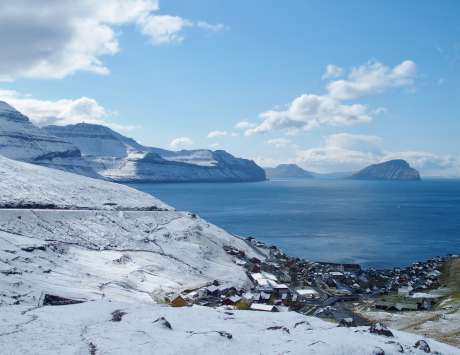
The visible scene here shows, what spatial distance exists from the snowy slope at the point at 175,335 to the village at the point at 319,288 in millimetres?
13305

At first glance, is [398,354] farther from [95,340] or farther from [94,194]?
[94,194]

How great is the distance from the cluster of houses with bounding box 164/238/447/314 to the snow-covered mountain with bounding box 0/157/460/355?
3.08 meters

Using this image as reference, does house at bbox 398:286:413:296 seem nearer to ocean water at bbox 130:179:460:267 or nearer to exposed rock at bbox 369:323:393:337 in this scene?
ocean water at bbox 130:179:460:267

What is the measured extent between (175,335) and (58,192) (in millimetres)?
62616

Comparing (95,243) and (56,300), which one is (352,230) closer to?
(95,243)

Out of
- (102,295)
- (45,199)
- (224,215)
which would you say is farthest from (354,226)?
(102,295)

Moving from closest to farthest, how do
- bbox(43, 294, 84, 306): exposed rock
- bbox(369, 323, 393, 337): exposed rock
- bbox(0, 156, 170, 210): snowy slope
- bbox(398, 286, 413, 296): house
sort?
1. bbox(369, 323, 393, 337): exposed rock
2. bbox(43, 294, 84, 306): exposed rock
3. bbox(398, 286, 413, 296): house
4. bbox(0, 156, 170, 210): snowy slope

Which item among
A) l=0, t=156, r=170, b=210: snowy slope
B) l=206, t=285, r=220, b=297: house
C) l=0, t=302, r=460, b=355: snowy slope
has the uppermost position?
l=0, t=156, r=170, b=210: snowy slope

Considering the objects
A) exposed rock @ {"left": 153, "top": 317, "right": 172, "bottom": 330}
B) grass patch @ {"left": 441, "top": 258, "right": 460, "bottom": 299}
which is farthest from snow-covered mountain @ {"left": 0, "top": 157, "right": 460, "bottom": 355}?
grass patch @ {"left": 441, "top": 258, "right": 460, "bottom": 299}

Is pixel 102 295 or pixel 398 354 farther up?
pixel 398 354

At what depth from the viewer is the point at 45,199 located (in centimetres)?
7550

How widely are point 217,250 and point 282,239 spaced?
143ft

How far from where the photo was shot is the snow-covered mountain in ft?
79.0

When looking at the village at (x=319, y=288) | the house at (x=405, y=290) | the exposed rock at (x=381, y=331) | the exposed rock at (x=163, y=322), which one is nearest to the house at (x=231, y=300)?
the village at (x=319, y=288)
